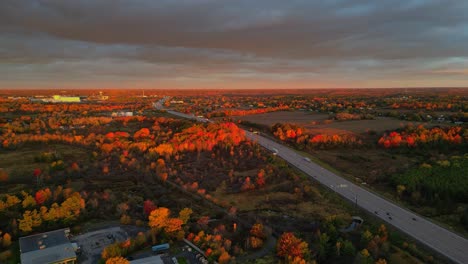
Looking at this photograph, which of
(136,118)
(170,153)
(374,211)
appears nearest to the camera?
(374,211)

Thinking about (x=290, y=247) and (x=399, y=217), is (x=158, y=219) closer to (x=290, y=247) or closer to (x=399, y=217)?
(x=290, y=247)

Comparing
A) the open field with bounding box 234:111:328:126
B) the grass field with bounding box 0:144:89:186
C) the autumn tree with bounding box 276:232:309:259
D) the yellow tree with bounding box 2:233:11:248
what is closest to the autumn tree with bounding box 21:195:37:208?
the yellow tree with bounding box 2:233:11:248

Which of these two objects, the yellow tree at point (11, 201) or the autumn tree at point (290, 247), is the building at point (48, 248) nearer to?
the yellow tree at point (11, 201)

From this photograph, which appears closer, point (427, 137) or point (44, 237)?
point (44, 237)

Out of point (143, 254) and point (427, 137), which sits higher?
point (427, 137)

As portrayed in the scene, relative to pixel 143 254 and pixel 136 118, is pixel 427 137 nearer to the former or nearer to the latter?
pixel 143 254

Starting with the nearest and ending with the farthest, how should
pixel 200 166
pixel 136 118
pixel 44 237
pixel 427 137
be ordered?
1. pixel 44 237
2. pixel 200 166
3. pixel 427 137
4. pixel 136 118

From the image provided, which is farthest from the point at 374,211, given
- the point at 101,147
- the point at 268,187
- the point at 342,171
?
the point at 101,147

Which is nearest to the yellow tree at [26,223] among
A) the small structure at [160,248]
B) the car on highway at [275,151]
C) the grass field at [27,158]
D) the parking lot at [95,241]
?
the parking lot at [95,241]

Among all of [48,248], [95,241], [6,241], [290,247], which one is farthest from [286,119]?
[6,241]
